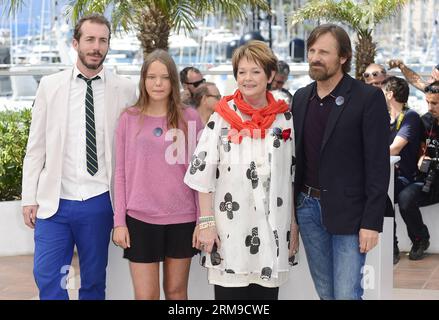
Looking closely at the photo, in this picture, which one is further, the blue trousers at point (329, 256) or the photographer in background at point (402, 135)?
the photographer in background at point (402, 135)

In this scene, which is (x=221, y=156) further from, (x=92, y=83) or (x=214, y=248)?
(x=92, y=83)

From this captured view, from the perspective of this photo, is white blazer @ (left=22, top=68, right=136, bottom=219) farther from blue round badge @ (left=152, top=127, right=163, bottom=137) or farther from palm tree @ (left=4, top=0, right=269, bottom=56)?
palm tree @ (left=4, top=0, right=269, bottom=56)

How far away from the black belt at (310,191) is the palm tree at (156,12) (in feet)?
19.4

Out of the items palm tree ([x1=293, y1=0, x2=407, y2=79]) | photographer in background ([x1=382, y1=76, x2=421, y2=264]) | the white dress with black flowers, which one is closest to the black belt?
the white dress with black flowers

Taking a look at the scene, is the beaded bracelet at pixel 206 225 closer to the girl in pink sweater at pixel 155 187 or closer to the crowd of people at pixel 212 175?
the crowd of people at pixel 212 175

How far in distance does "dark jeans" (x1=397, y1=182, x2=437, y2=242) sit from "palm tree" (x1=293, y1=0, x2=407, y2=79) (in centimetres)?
434

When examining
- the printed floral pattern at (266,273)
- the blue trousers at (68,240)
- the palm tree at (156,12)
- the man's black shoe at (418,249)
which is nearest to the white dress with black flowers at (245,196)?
the printed floral pattern at (266,273)

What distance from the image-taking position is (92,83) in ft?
15.2

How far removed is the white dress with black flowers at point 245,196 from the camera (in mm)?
4105

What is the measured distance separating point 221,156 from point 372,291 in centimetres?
123

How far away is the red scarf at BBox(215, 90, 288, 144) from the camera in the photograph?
4.09 m

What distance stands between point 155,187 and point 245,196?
50cm

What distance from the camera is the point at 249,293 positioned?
4.22 meters

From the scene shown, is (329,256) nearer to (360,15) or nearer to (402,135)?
(402,135)
